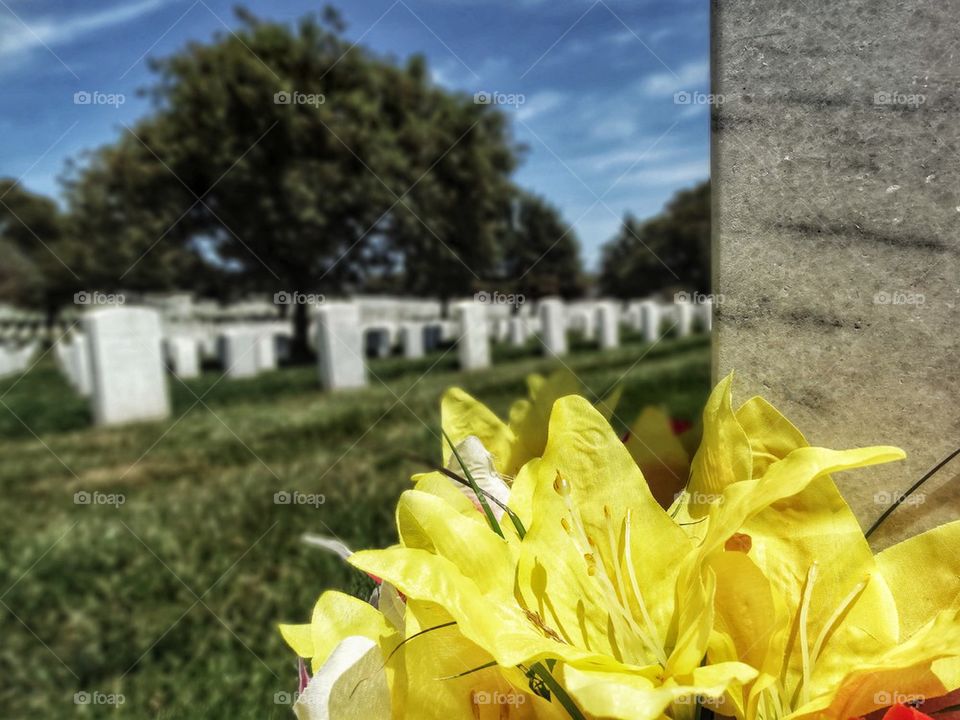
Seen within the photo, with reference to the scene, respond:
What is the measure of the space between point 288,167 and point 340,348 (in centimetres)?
890

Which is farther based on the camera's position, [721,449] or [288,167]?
[288,167]

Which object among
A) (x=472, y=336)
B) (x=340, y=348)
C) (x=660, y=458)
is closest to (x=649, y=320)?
(x=472, y=336)

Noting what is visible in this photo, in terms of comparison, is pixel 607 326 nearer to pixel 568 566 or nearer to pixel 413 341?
pixel 413 341

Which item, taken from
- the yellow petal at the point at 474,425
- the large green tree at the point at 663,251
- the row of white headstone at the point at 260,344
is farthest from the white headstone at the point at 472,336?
the large green tree at the point at 663,251

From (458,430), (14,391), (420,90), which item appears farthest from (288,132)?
(458,430)

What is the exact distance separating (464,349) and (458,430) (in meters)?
8.53

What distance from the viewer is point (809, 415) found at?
69cm

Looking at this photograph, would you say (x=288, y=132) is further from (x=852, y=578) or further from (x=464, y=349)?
(x=852, y=578)

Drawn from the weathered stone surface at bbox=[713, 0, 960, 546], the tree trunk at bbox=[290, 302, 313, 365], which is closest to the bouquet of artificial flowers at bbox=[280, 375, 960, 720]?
the weathered stone surface at bbox=[713, 0, 960, 546]

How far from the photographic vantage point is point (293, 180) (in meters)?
15.5

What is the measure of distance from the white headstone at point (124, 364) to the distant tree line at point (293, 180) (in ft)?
25.0

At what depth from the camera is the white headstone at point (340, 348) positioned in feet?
26.6

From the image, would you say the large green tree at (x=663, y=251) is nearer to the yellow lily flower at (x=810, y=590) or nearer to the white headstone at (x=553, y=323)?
the white headstone at (x=553, y=323)

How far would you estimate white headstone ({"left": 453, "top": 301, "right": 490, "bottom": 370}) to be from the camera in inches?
362
